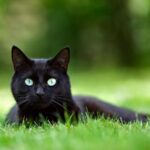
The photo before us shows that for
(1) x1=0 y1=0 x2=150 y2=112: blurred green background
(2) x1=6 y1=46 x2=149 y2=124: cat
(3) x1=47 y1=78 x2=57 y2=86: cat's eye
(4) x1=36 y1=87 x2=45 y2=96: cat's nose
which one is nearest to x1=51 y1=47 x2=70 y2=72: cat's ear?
(2) x1=6 y1=46 x2=149 y2=124: cat

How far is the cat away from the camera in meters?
5.38

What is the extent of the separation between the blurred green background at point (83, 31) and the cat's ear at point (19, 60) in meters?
12.0

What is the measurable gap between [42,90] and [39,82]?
0.35 ft

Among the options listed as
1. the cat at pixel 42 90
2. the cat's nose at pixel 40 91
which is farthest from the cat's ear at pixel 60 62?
the cat's nose at pixel 40 91

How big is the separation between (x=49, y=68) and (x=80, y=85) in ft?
26.7

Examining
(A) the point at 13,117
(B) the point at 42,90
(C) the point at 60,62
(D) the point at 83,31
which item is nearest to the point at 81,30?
(D) the point at 83,31

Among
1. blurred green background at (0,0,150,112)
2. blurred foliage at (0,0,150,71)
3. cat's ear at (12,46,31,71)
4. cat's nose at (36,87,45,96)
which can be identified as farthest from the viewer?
blurred foliage at (0,0,150,71)

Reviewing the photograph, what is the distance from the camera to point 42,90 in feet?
17.5

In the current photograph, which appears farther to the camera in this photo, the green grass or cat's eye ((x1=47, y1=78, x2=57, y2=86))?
cat's eye ((x1=47, y1=78, x2=57, y2=86))

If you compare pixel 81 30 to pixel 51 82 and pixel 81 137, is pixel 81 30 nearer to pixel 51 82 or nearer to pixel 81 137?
pixel 51 82

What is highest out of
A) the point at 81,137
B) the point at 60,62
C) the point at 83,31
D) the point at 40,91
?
the point at 83,31

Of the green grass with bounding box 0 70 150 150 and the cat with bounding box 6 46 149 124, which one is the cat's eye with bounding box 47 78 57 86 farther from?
the green grass with bounding box 0 70 150 150

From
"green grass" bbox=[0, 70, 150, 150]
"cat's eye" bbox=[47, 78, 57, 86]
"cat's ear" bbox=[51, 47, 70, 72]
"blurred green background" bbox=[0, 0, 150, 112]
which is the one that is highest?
"blurred green background" bbox=[0, 0, 150, 112]

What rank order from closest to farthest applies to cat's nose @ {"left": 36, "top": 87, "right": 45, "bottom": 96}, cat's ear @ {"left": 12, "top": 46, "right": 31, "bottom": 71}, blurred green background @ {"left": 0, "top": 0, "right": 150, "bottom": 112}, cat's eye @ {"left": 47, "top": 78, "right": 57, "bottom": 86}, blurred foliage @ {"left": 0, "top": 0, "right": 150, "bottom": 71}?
cat's nose @ {"left": 36, "top": 87, "right": 45, "bottom": 96}, cat's eye @ {"left": 47, "top": 78, "right": 57, "bottom": 86}, cat's ear @ {"left": 12, "top": 46, "right": 31, "bottom": 71}, blurred green background @ {"left": 0, "top": 0, "right": 150, "bottom": 112}, blurred foliage @ {"left": 0, "top": 0, "right": 150, "bottom": 71}
